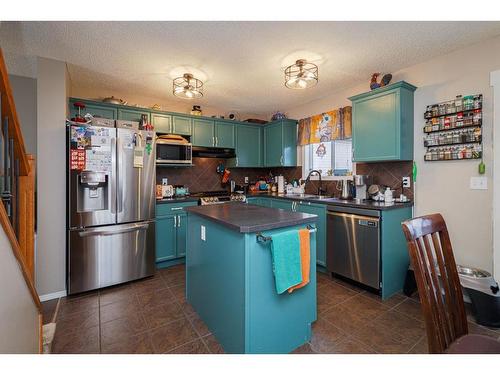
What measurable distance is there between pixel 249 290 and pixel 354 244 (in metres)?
1.65

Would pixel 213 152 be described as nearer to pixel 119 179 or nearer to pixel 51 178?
pixel 119 179

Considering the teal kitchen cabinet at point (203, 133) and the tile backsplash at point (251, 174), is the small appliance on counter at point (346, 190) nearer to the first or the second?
the tile backsplash at point (251, 174)

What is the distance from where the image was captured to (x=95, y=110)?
3090 millimetres

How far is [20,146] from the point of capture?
59.2 inches

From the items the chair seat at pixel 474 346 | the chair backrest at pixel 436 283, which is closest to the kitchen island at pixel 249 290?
the chair backrest at pixel 436 283

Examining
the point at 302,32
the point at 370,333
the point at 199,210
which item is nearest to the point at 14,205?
the point at 199,210

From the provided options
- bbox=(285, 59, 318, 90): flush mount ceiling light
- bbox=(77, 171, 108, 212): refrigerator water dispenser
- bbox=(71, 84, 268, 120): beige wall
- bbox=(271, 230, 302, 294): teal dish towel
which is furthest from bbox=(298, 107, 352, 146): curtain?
bbox=(77, 171, 108, 212): refrigerator water dispenser

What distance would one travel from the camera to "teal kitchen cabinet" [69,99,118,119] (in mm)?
2957

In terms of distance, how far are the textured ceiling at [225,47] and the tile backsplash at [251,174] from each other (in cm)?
120

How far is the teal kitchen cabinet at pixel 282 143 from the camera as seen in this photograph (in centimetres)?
417

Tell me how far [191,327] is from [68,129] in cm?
236

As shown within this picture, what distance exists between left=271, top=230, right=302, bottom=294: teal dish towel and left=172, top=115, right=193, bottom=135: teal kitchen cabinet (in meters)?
2.79

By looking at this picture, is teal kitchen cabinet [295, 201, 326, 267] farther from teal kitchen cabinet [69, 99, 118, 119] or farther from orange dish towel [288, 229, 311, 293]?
teal kitchen cabinet [69, 99, 118, 119]

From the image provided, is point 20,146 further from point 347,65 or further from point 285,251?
point 347,65
